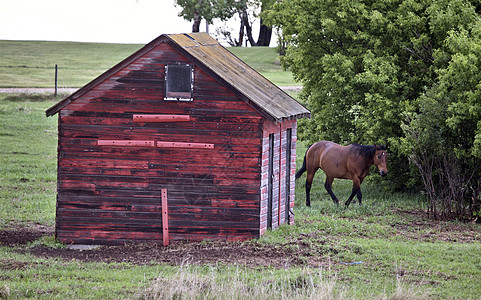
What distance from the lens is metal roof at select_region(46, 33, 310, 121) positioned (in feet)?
46.3

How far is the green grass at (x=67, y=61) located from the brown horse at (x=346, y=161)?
98.1 feet

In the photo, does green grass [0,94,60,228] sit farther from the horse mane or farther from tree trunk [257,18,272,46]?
tree trunk [257,18,272,46]

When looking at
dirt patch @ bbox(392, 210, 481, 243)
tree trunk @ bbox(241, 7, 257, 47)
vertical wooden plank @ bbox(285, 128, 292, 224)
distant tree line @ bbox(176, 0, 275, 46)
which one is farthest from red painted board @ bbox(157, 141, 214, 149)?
tree trunk @ bbox(241, 7, 257, 47)

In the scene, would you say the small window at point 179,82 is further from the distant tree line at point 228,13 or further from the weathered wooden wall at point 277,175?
the distant tree line at point 228,13

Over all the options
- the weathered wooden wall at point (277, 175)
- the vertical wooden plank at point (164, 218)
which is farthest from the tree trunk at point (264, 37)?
the vertical wooden plank at point (164, 218)

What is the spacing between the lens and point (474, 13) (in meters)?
19.6

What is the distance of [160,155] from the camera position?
14.3 meters

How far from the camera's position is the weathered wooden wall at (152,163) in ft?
46.6

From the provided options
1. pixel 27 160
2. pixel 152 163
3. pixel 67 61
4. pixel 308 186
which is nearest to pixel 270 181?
pixel 152 163

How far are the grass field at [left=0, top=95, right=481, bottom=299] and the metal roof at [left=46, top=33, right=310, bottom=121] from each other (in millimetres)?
2864

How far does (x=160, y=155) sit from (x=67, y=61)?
5292 cm

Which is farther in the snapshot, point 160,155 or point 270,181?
point 270,181

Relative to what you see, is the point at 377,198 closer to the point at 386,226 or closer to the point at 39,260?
the point at 386,226

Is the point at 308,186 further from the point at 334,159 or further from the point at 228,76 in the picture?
the point at 228,76
